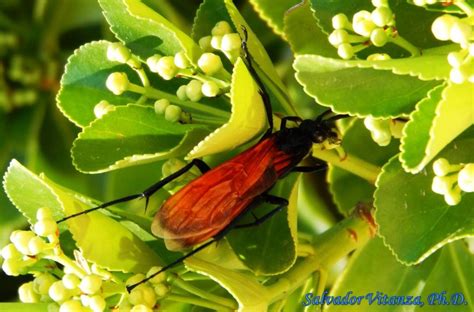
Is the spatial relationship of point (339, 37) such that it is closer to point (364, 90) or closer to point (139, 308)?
point (364, 90)

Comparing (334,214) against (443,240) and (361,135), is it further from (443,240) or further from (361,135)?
(443,240)

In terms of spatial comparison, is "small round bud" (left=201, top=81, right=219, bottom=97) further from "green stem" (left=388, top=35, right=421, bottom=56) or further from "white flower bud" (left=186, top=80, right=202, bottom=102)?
"green stem" (left=388, top=35, right=421, bottom=56)

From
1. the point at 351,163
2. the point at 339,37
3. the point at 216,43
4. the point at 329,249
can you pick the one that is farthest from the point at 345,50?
the point at 329,249

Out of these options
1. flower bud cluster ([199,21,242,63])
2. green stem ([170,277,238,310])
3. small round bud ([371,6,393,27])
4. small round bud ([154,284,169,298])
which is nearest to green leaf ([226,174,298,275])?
green stem ([170,277,238,310])

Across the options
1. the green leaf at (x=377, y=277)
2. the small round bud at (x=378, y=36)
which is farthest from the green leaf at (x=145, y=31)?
the green leaf at (x=377, y=277)

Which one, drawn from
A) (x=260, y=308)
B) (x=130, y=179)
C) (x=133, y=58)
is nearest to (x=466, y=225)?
(x=260, y=308)

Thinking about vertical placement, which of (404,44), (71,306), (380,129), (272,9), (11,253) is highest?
(272,9)

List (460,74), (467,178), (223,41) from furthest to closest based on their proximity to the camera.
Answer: (223,41) < (467,178) < (460,74)

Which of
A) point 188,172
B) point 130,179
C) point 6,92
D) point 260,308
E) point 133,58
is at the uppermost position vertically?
point 6,92
